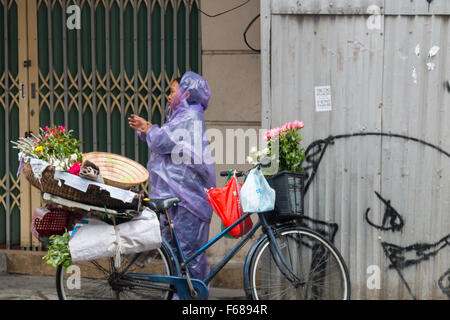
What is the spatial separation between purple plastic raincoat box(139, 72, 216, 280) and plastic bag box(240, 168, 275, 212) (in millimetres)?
773

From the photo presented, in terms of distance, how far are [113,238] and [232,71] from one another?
253cm

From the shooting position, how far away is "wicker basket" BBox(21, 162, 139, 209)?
12.1 ft

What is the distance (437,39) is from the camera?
176 inches

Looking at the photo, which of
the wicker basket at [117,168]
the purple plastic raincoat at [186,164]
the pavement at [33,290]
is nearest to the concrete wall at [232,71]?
the pavement at [33,290]

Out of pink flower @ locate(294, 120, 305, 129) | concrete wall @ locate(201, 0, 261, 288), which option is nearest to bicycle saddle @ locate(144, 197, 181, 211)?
pink flower @ locate(294, 120, 305, 129)

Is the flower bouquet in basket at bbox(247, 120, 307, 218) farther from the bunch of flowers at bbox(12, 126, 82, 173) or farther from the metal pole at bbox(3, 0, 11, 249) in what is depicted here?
the metal pole at bbox(3, 0, 11, 249)

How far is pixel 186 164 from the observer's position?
4.74 meters

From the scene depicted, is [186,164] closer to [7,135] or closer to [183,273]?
[183,273]

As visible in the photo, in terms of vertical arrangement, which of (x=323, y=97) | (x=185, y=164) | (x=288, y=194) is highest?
(x=323, y=97)

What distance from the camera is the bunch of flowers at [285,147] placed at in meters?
4.21

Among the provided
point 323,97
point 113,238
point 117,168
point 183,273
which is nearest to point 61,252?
point 113,238

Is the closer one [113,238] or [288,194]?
[113,238]
